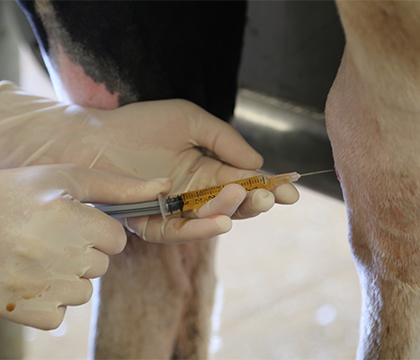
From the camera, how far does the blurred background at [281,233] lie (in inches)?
33.4

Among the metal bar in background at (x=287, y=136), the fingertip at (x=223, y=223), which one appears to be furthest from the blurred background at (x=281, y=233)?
the fingertip at (x=223, y=223)

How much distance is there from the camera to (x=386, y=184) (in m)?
0.43

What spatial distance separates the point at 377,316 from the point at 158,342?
0.44 meters

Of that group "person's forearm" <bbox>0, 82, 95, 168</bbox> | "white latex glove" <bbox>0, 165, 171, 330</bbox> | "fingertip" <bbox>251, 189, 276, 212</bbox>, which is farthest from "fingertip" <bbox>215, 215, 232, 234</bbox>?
"person's forearm" <bbox>0, 82, 95, 168</bbox>

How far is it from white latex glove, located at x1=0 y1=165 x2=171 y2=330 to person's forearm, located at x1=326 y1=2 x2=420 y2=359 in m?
0.34

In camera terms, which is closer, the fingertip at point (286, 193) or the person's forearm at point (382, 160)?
the person's forearm at point (382, 160)

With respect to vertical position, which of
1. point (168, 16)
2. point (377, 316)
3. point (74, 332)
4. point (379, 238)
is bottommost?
point (74, 332)

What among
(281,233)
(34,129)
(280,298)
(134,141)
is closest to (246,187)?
(134,141)

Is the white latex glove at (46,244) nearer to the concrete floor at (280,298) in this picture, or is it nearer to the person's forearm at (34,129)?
Result: the person's forearm at (34,129)

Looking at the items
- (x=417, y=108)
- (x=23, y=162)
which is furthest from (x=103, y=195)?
(x=417, y=108)

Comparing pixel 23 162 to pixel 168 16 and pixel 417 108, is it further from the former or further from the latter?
pixel 417 108

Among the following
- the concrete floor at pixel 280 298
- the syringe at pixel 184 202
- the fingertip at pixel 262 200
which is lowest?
the concrete floor at pixel 280 298

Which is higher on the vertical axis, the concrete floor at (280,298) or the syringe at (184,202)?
the syringe at (184,202)

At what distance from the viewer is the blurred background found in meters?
0.85
